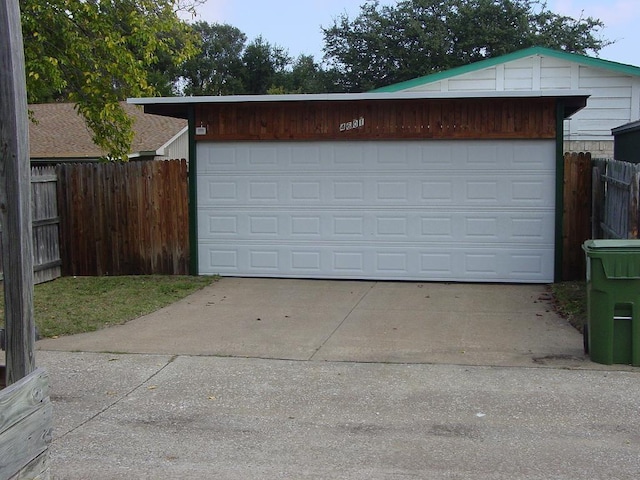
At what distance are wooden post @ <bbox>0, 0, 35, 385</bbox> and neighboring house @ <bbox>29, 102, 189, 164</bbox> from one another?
55.6 feet

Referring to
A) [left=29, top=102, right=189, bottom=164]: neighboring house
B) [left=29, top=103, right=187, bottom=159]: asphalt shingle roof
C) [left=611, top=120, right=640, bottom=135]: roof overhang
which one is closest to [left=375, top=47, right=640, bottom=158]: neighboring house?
[left=611, top=120, right=640, bottom=135]: roof overhang

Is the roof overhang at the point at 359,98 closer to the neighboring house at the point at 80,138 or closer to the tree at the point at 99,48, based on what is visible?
the tree at the point at 99,48

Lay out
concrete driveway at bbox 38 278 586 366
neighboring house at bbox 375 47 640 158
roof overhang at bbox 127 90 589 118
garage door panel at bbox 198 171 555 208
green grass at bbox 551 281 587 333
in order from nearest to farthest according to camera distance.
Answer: concrete driveway at bbox 38 278 586 366 < green grass at bbox 551 281 587 333 < roof overhang at bbox 127 90 589 118 < garage door panel at bbox 198 171 555 208 < neighboring house at bbox 375 47 640 158

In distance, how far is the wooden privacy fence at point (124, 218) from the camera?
13.6 meters

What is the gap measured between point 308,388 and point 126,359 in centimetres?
218

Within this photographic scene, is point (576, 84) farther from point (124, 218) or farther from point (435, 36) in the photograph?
point (435, 36)

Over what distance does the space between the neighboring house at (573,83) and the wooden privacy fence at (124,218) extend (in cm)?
516

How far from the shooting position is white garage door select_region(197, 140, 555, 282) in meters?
12.6

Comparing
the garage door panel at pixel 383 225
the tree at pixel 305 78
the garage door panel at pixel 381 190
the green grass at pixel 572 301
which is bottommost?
the green grass at pixel 572 301

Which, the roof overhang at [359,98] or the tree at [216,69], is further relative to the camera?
the tree at [216,69]

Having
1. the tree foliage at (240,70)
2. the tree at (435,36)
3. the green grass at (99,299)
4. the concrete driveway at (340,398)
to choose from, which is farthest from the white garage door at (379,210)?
the tree foliage at (240,70)

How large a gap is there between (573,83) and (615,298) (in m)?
9.85

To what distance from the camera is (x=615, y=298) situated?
728cm

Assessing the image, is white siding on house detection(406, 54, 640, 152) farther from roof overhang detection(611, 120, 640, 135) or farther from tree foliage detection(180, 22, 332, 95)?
tree foliage detection(180, 22, 332, 95)
